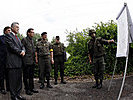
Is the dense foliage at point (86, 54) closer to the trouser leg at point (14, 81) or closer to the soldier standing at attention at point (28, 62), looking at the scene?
the soldier standing at attention at point (28, 62)

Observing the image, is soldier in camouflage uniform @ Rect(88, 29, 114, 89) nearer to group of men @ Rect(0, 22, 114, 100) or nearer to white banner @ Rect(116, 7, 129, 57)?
group of men @ Rect(0, 22, 114, 100)

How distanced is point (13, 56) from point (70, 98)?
2.15 m

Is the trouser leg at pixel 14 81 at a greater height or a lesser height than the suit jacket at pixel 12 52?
lesser

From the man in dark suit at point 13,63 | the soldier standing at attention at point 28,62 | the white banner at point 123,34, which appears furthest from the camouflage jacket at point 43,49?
the white banner at point 123,34

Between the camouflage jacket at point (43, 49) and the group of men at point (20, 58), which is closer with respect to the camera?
the group of men at point (20, 58)

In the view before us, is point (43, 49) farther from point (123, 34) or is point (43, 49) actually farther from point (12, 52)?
point (123, 34)

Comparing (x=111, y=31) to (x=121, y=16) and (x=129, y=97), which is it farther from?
(x=129, y=97)

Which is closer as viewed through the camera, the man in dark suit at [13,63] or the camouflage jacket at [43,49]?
the man in dark suit at [13,63]

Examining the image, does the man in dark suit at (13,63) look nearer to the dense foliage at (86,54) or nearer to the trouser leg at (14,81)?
the trouser leg at (14,81)

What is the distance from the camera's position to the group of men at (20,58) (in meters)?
4.03

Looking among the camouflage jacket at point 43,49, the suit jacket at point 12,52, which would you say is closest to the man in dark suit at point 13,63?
the suit jacket at point 12,52

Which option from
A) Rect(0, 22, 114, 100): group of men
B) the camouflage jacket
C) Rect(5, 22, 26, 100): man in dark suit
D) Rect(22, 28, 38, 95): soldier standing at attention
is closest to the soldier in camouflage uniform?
Rect(0, 22, 114, 100): group of men

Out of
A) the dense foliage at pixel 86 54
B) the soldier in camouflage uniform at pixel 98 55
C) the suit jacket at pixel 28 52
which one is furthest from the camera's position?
the dense foliage at pixel 86 54

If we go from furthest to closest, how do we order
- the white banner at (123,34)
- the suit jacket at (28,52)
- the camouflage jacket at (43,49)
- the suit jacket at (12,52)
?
the camouflage jacket at (43,49)
the suit jacket at (28,52)
the suit jacket at (12,52)
the white banner at (123,34)
